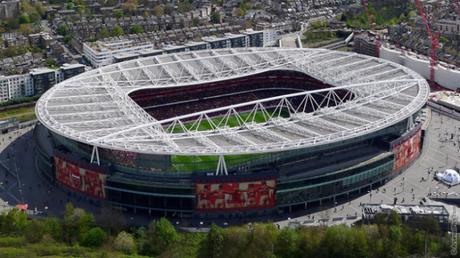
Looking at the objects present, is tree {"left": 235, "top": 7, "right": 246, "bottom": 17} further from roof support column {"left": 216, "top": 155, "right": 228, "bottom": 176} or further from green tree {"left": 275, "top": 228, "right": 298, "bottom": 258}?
green tree {"left": 275, "top": 228, "right": 298, "bottom": 258}

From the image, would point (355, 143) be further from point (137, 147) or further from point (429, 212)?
point (137, 147)

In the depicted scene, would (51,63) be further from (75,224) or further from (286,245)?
(286,245)

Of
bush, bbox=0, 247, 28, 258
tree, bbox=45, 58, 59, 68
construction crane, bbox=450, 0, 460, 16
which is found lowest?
bush, bbox=0, 247, 28, 258

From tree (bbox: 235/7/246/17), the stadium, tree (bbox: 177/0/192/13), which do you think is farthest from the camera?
tree (bbox: 177/0/192/13)

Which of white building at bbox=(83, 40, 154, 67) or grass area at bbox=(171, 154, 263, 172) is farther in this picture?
white building at bbox=(83, 40, 154, 67)

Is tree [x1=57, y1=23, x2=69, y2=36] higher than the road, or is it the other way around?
tree [x1=57, y1=23, x2=69, y2=36]

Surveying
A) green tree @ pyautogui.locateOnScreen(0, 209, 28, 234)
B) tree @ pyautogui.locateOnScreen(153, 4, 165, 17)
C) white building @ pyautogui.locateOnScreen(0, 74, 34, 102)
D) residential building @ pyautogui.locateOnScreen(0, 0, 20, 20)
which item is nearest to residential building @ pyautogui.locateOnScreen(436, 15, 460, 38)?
tree @ pyautogui.locateOnScreen(153, 4, 165, 17)

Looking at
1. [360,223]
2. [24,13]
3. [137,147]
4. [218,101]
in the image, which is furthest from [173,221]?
[24,13]

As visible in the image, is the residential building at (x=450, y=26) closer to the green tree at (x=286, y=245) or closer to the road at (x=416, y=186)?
the road at (x=416, y=186)
